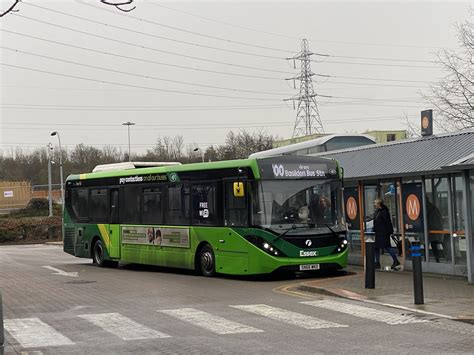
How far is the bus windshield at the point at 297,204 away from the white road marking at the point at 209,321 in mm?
4706

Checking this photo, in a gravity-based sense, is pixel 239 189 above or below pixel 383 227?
above

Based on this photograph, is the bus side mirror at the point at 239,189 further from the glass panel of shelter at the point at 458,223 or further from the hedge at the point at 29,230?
the hedge at the point at 29,230

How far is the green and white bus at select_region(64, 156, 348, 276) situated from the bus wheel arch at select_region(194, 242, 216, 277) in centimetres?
3

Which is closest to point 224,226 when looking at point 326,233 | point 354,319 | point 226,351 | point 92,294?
point 326,233

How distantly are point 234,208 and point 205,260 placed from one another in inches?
74.3

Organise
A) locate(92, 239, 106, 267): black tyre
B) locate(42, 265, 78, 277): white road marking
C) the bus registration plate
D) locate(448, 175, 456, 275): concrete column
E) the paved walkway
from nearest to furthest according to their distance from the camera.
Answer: the paved walkway → locate(448, 175, 456, 275): concrete column → the bus registration plate → locate(42, 265, 78, 277): white road marking → locate(92, 239, 106, 267): black tyre

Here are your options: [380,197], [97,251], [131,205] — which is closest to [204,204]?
[131,205]

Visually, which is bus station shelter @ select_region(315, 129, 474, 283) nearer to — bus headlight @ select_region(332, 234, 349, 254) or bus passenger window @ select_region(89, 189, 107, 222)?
bus headlight @ select_region(332, 234, 349, 254)

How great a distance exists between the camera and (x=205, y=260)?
17484 mm

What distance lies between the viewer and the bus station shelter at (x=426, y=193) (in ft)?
49.0

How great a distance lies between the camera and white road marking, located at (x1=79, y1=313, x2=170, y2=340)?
9.23m

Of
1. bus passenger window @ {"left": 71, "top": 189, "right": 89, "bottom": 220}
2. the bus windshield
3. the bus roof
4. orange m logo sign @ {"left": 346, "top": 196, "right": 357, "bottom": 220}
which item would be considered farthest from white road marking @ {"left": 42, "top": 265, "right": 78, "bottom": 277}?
orange m logo sign @ {"left": 346, "top": 196, "right": 357, "bottom": 220}

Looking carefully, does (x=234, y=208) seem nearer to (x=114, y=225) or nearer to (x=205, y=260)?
(x=205, y=260)

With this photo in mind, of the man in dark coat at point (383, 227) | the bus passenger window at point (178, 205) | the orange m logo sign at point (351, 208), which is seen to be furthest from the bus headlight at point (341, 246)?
the bus passenger window at point (178, 205)
